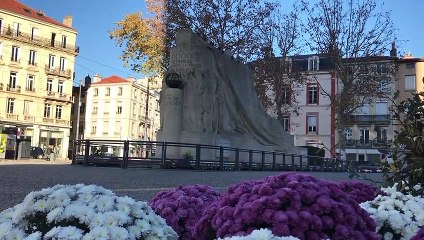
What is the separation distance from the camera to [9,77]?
5444 centimetres

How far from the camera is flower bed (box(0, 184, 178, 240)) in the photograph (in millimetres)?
1988

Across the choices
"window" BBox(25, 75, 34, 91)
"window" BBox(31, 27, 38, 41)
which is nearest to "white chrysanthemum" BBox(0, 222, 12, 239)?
"window" BBox(25, 75, 34, 91)

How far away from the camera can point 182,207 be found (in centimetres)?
340

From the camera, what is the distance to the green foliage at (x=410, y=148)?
10.6ft

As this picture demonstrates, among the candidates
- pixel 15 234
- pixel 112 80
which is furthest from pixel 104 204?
pixel 112 80

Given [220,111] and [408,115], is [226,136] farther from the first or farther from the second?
[408,115]

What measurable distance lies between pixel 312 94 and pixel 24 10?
38.6m

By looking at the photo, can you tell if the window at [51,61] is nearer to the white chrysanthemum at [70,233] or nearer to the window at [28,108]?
the window at [28,108]

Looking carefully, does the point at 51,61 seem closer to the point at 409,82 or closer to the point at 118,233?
the point at 409,82

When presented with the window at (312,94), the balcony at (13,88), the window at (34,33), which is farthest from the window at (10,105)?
the window at (312,94)

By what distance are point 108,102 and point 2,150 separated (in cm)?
4263

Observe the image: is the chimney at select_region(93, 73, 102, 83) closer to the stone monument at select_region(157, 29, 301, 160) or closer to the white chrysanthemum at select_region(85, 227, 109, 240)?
the stone monument at select_region(157, 29, 301, 160)

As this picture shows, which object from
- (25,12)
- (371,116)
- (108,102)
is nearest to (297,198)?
(371,116)

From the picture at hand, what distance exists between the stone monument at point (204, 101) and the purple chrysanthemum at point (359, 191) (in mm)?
11581
